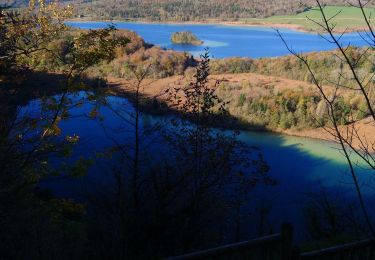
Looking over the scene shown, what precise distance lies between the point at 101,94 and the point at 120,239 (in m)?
3.42

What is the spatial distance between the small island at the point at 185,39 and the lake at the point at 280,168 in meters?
19.3

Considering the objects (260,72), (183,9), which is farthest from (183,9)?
(260,72)

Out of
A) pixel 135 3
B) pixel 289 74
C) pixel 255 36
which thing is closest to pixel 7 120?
pixel 289 74

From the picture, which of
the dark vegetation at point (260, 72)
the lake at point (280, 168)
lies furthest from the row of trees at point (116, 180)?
the dark vegetation at point (260, 72)

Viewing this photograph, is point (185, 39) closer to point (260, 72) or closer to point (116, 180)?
point (260, 72)

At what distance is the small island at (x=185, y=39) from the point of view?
39625 millimetres

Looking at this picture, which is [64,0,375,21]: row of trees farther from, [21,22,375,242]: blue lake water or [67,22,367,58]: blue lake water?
[21,22,375,242]: blue lake water

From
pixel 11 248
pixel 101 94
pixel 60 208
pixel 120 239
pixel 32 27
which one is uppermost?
Result: pixel 32 27

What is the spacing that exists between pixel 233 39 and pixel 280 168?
29.0 meters

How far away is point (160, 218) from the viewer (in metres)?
6.35

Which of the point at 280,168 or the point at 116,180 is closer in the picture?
the point at 116,180

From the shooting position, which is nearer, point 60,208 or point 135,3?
point 60,208

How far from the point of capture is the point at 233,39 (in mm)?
43531

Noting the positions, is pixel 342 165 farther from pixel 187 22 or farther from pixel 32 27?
pixel 187 22
